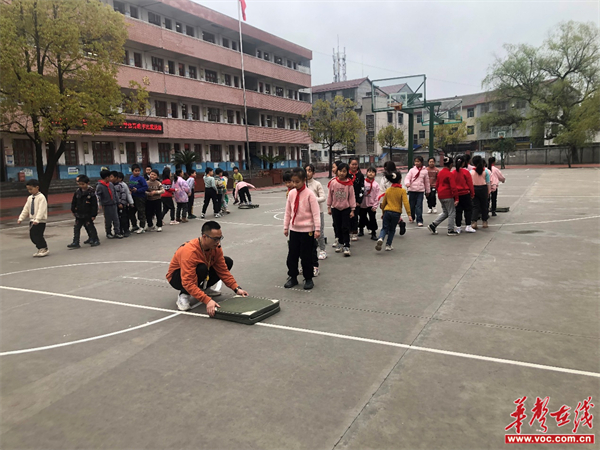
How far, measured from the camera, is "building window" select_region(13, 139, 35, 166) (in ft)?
86.6

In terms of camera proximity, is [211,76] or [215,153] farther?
[215,153]

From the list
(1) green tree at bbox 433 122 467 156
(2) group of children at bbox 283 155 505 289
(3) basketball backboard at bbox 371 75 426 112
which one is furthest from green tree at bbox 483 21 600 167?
(2) group of children at bbox 283 155 505 289

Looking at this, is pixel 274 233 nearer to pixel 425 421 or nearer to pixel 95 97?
pixel 425 421

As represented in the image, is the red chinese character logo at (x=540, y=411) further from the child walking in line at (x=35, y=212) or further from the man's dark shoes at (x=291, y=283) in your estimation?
the child walking in line at (x=35, y=212)

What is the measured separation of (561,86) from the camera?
158ft

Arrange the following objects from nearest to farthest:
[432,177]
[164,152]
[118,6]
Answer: [432,177] < [118,6] < [164,152]

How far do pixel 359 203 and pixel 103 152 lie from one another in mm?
25139

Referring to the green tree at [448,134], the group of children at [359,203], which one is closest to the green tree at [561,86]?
the green tree at [448,134]

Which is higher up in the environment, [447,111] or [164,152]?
[447,111]

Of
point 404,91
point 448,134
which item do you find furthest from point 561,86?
point 404,91

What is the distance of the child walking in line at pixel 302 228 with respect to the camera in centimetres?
654

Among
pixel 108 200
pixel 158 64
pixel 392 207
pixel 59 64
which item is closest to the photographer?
pixel 392 207

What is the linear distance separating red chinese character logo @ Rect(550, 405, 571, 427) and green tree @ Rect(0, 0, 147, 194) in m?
18.5

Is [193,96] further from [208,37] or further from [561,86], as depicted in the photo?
[561,86]
